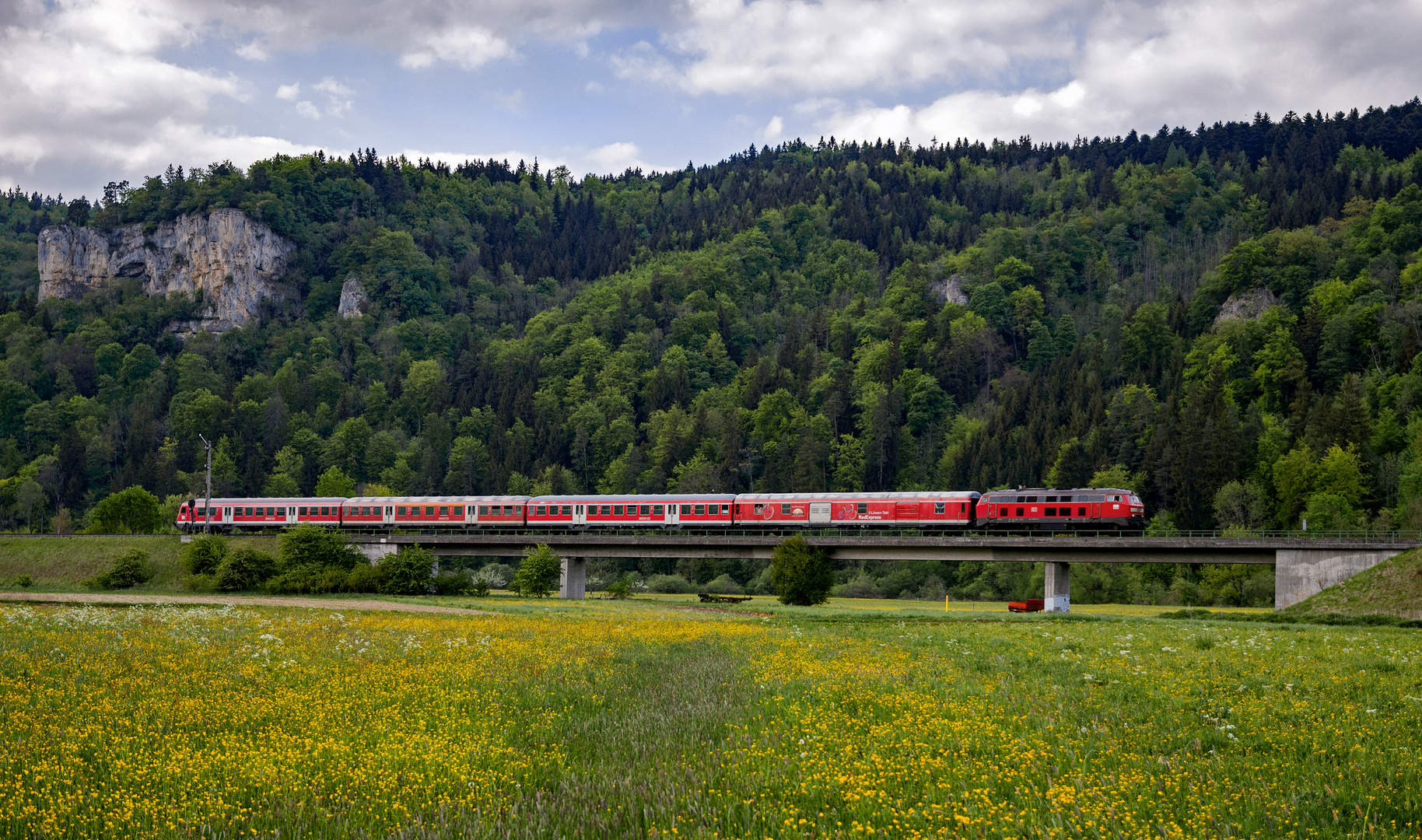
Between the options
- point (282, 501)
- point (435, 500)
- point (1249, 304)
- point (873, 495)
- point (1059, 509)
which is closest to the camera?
point (1059, 509)

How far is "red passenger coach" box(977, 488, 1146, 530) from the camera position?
72.1 m

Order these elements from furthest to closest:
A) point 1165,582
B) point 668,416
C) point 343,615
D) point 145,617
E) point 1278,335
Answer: point 668,416
point 1278,335
point 1165,582
point 343,615
point 145,617

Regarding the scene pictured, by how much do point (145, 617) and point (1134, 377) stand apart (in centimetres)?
14327

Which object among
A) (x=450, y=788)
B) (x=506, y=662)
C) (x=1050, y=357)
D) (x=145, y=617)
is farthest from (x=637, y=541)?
(x=1050, y=357)

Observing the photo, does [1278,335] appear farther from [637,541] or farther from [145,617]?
[145,617]

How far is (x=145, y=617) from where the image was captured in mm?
36406

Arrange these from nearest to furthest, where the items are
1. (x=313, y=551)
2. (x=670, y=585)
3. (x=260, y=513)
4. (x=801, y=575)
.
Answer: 1. (x=801, y=575)
2. (x=313, y=551)
3. (x=260, y=513)
4. (x=670, y=585)

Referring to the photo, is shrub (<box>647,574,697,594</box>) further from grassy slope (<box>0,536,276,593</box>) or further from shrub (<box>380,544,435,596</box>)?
grassy slope (<box>0,536,276,593</box>)

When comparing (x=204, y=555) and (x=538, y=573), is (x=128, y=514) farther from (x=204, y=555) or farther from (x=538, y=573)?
(x=538, y=573)

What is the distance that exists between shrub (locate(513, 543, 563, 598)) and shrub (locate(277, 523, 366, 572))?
12.5 metres

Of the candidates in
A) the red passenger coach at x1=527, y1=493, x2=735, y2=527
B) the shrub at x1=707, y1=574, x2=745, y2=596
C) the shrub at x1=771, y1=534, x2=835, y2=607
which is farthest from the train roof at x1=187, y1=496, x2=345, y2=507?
the shrub at x1=771, y1=534, x2=835, y2=607

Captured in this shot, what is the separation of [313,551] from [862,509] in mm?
42640

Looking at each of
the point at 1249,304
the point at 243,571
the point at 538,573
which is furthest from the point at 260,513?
the point at 1249,304

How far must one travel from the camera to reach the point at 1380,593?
54.3m
